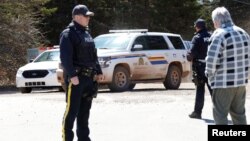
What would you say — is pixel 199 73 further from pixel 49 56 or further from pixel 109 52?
pixel 49 56

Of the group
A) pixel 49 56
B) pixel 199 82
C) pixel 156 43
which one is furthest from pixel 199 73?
pixel 49 56

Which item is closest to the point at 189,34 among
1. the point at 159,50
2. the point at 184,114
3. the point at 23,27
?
the point at 23,27

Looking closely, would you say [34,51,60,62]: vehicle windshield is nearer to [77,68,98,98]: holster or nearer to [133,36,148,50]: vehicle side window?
[133,36,148,50]: vehicle side window

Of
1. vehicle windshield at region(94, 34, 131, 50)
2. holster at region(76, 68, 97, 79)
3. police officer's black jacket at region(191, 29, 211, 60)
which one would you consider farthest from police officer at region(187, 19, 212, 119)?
vehicle windshield at region(94, 34, 131, 50)

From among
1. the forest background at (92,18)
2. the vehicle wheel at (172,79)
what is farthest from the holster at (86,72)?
the forest background at (92,18)

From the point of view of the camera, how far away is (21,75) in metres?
18.6

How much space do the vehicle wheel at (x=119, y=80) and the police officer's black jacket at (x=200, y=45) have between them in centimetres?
662

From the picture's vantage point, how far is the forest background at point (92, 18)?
27.6 meters

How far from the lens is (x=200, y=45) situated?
1069 centimetres

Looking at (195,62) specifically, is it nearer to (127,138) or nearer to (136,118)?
(136,118)

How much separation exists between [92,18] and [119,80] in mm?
25786

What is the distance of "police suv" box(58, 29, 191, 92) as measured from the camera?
1719cm

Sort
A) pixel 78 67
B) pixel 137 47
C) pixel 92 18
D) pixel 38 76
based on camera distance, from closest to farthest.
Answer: pixel 78 67, pixel 137 47, pixel 38 76, pixel 92 18

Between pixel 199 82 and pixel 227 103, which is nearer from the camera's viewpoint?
pixel 227 103
